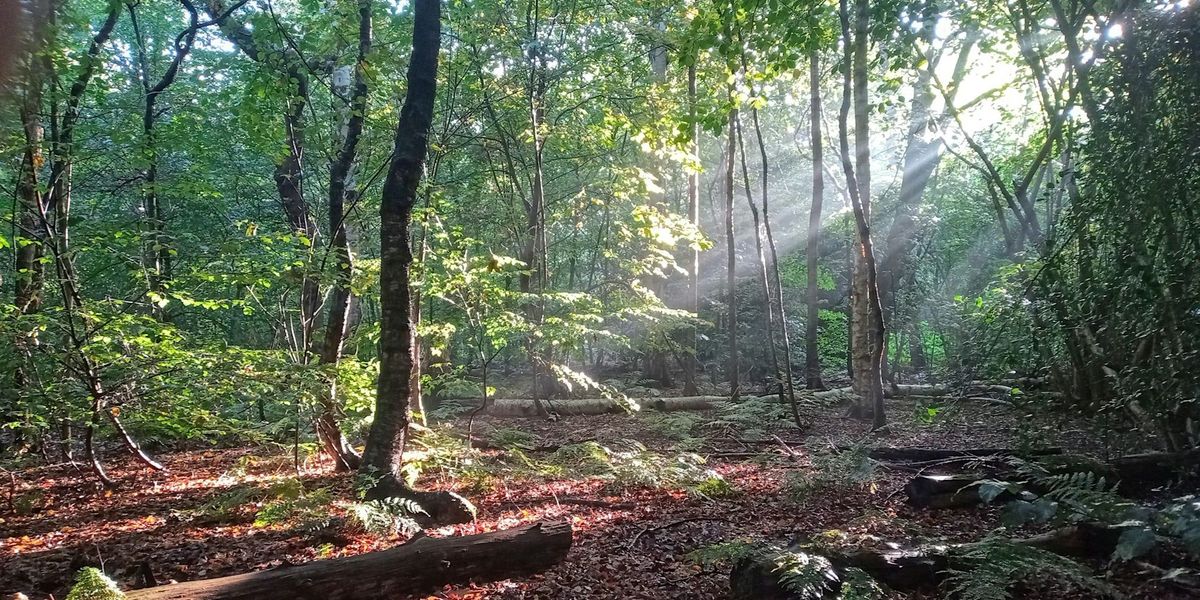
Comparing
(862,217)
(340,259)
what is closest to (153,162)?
(340,259)

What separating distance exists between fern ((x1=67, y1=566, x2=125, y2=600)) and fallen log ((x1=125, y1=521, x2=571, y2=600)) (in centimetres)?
14

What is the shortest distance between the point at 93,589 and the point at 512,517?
146 inches

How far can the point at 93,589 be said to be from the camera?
3.31 meters

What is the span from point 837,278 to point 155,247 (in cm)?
2265

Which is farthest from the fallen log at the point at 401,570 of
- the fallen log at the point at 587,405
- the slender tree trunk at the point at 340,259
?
the fallen log at the point at 587,405

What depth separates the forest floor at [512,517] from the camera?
15.4 feet

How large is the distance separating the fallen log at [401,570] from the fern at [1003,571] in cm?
279

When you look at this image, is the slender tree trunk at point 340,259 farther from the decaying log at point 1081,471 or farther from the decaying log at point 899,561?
the decaying log at point 1081,471

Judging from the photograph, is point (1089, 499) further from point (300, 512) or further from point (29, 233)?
point (29, 233)

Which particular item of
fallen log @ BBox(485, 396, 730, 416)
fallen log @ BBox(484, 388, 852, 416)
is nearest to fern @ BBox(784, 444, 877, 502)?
fallen log @ BBox(484, 388, 852, 416)

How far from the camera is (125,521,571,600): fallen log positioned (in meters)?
3.66

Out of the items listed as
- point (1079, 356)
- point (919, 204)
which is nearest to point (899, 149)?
point (919, 204)

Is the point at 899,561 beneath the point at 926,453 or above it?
above

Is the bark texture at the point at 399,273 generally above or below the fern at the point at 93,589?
above
